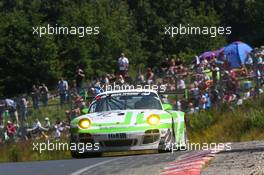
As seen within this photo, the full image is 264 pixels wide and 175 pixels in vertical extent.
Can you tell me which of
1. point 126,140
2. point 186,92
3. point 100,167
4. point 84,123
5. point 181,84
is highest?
point 181,84

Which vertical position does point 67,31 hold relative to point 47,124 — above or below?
above

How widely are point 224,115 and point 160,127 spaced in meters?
8.06

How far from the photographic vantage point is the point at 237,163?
31.8 feet

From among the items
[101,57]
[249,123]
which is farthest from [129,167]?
[101,57]

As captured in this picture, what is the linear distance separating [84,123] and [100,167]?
2.06 m

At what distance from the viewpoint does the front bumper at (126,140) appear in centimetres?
1245

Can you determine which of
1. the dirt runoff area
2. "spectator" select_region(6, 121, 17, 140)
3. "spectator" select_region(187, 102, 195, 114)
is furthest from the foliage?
the dirt runoff area

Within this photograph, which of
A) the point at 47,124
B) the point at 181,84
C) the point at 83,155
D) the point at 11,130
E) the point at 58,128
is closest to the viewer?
the point at 83,155

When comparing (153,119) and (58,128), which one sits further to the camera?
(58,128)

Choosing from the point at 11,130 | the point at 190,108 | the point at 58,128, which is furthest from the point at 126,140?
the point at 11,130

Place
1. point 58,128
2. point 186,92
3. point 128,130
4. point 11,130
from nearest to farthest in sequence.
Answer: point 128,130
point 186,92
point 58,128
point 11,130

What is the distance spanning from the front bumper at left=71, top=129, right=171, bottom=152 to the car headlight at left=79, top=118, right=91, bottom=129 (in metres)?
0.20

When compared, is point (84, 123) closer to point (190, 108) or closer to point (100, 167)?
point (100, 167)

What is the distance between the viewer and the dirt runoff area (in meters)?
8.71
